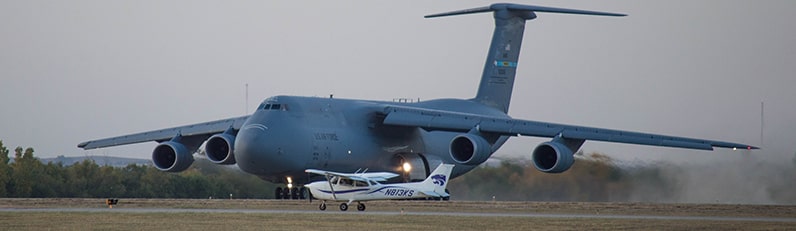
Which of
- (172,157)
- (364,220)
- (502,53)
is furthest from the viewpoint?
(502,53)

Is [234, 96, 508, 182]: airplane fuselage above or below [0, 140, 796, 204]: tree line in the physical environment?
above

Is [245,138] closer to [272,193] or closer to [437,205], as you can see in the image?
[437,205]

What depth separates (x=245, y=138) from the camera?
3409 centimetres

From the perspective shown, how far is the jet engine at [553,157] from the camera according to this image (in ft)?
113

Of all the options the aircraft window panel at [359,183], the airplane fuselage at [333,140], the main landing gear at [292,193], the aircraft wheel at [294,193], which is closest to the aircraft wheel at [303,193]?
the main landing gear at [292,193]

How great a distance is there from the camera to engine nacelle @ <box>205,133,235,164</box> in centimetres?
3644

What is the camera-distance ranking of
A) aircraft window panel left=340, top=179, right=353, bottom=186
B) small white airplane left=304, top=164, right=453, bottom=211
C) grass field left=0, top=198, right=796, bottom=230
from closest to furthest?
grass field left=0, top=198, right=796, bottom=230 < small white airplane left=304, top=164, right=453, bottom=211 < aircraft window panel left=340, top=179, right=353, bottom=186

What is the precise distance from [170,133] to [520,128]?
32.4 feet

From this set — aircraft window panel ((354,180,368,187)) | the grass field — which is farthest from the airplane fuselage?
aircraft window panel ((354,180,368,187))

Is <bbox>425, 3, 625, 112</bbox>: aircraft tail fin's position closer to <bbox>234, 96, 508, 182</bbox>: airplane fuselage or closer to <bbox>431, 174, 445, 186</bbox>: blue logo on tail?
<bbox>234, 96, 508, 182</bbox>: airplane fuselage

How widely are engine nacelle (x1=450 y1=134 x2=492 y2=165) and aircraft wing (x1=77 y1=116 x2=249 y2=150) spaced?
5.86 metres

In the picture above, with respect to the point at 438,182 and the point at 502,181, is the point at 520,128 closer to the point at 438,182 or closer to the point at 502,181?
the point at 502,181

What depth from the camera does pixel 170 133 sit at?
38938 millimetres

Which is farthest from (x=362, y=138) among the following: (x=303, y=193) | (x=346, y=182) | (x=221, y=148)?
(x=346, y=182)
